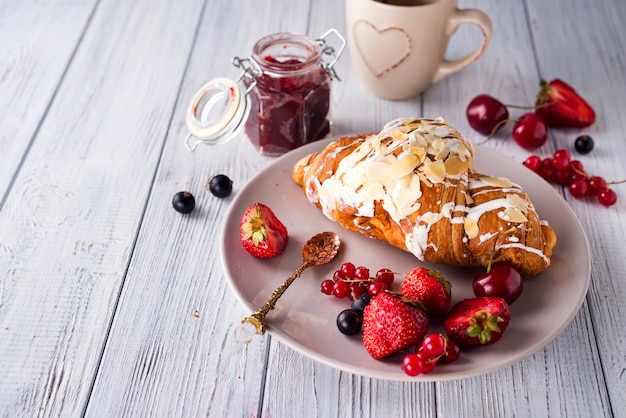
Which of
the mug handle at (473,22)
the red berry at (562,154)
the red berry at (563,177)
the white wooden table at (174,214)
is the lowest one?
the white wooden table at (174,214)

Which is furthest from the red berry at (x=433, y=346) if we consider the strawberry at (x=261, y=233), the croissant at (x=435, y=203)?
the strawberry at (x=261, y=233)

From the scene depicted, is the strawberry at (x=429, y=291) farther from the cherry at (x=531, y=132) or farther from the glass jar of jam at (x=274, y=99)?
the cherry at (x=531, y=132)

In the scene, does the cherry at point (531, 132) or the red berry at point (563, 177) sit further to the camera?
the cherry at point (531, 132)

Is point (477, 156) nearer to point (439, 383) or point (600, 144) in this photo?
point (600, 144)

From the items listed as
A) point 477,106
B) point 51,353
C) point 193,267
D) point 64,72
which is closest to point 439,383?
point 193,267

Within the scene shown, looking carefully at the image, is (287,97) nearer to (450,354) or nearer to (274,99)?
(274,99)

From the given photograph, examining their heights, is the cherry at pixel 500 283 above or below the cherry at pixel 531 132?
above

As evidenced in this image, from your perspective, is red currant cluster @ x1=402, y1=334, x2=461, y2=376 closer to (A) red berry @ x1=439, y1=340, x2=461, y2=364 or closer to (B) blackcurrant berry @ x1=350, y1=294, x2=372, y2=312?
(A) red berry @ x1=439, y1=340, x2=461, y2=364
